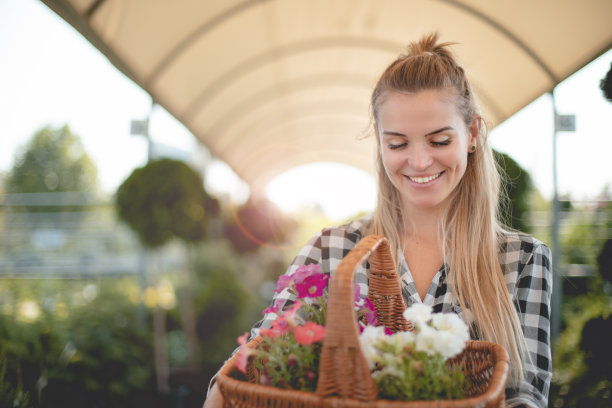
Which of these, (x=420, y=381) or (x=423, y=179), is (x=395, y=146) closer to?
(x=423, y=179)

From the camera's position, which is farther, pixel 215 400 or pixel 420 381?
pixel 215 400

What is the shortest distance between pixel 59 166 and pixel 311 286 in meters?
25.7

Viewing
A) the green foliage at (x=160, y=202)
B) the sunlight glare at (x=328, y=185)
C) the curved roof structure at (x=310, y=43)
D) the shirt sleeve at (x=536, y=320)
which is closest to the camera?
the shirt sleeve at (x=536, y=320)

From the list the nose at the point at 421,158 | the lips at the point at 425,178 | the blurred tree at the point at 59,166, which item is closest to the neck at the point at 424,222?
the lips at the point at 425,178

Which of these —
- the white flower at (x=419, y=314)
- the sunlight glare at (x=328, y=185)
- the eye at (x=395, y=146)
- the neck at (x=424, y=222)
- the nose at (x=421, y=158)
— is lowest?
the white flower at (x=419, y=314)

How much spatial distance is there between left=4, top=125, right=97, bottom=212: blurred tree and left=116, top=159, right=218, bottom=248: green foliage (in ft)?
44.8

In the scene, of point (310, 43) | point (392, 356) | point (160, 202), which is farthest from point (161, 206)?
point (392, 356)

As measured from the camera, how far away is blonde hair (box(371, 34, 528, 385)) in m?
1.72

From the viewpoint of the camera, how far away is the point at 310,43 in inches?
255

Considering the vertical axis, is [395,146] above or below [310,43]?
below

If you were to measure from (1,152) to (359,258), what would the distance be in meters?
6.44

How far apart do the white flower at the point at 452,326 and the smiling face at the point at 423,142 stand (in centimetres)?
75

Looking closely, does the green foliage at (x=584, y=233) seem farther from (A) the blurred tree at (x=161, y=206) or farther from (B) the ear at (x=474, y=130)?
(A) the blurred tree at (x=161, y=206)

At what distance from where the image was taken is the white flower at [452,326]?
110 centimetres
